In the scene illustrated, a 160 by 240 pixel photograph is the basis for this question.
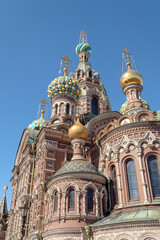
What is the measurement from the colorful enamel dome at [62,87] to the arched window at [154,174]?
989 cm

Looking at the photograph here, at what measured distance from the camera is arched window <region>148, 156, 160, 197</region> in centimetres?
1039

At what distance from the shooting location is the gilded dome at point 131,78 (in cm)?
1638

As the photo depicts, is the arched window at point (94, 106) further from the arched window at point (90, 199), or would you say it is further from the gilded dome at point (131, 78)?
the arched window at point (90, 199)

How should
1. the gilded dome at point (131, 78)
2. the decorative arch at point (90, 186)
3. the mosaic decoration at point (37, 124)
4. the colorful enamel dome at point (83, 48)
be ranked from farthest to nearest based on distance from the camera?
the colorful enamel dome at point (83, 48), the mosaic decoration at point (37, 124), the gilded dome at point (131, 78), the decorative arch at point (90, 186)

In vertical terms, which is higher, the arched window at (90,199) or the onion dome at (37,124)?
the onion dome at (37,124)

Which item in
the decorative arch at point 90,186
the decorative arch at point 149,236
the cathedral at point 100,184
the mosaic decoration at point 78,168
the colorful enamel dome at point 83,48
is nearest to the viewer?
the decorative arch at point 149,236

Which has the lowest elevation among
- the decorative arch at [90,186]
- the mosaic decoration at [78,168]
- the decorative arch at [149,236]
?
the decorative arch at [149,236]

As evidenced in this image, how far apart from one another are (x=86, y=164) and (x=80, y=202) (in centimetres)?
197

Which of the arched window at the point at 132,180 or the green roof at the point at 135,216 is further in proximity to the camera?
the arched window at the point at 132,180

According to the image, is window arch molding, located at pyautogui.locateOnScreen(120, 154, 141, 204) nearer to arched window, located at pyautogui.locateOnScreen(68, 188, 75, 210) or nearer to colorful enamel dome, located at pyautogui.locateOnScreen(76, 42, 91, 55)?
arched window, located at pyautogui.locateOnScreen(68, 188, 75, 210)

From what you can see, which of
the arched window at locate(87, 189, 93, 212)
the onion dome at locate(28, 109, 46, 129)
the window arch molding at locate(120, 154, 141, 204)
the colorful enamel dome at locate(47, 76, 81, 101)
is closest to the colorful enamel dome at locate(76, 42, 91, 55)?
the onion dome at locate(28, 109, 46, 129)

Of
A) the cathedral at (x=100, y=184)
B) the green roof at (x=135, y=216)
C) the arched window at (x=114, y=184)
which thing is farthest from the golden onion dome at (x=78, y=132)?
the green roof at (x=135, y=216)

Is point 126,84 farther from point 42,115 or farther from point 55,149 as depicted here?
point 42,115

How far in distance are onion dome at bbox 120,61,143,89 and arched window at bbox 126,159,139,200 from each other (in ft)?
22.1
